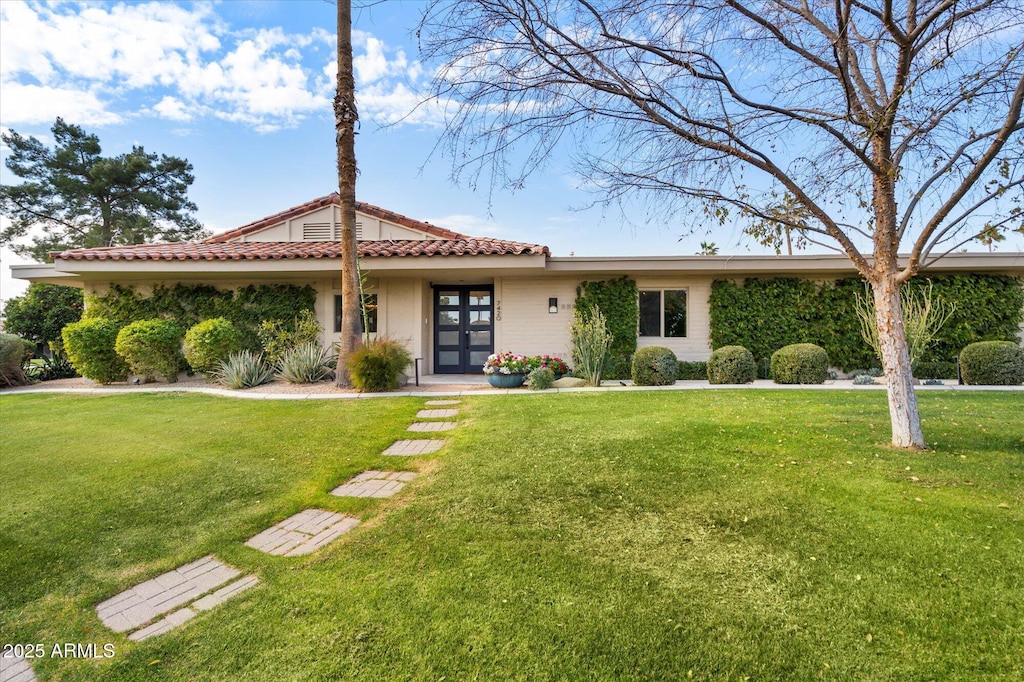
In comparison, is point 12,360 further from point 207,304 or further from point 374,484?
point 374,484

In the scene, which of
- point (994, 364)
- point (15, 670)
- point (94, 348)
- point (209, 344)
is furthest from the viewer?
point (94, 348)

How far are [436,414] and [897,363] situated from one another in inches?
217

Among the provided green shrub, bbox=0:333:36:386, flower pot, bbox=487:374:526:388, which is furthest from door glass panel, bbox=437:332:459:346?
green shrub, bbox=0:333:36:386

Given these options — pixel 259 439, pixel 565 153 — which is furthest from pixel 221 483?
pixel 565 153

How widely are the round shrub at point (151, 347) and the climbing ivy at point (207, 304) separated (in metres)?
1.03

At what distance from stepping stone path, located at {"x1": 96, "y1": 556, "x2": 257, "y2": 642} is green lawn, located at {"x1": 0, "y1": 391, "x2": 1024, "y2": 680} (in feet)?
0.30

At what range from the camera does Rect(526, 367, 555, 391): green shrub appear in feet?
30.1

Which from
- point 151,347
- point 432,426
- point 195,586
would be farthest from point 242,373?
point 195,586

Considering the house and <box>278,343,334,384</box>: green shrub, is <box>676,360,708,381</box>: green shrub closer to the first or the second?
the house

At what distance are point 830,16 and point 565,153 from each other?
2971 millimetres

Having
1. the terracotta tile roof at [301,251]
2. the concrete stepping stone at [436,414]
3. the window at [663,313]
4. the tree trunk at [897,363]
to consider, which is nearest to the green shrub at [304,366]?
the terracotta tile roof at [301,251]

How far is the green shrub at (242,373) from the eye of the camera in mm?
9773

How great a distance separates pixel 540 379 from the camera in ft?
30.1

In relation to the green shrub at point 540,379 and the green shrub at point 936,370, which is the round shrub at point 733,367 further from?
the green shrub at point 936,370
